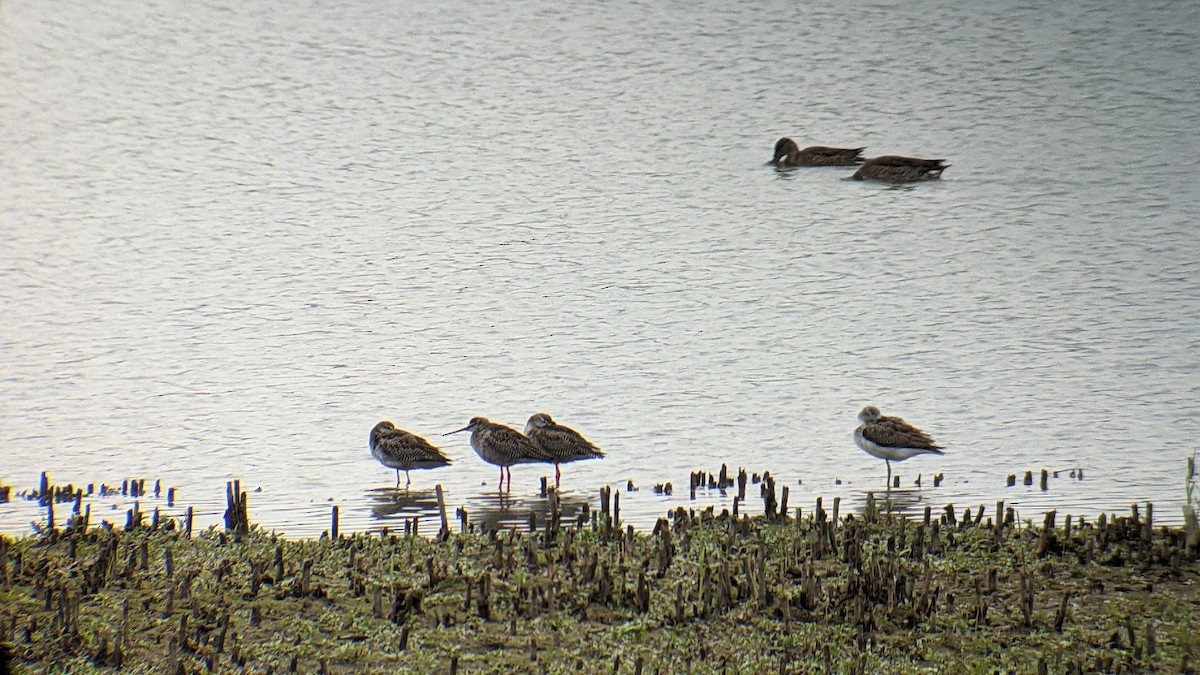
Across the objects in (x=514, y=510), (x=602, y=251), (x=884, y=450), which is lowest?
(x=514, y=510)

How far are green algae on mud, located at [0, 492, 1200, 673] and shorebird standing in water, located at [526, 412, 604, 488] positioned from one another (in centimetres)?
290

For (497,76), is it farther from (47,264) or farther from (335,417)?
(335,417)

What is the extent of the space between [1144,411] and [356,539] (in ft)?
27.9

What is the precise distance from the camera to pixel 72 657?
7785 millimetres

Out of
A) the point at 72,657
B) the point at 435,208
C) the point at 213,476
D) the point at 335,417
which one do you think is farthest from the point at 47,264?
the point at 72,657

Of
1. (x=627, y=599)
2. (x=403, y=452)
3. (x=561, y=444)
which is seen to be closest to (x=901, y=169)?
(x=561, y=444)

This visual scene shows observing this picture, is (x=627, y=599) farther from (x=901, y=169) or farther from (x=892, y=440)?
(x=901, y=169)

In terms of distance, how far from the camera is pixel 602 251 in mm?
23438

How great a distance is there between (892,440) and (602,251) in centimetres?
1119

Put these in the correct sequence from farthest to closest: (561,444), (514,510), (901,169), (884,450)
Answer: (901,169)
(561,444)
(884,450)
(514,510)

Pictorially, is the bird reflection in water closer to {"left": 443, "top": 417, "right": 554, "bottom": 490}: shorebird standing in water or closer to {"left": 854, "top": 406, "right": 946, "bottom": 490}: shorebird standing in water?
{"left": 443, "top": 417, "right": 554, "bottom": 490}: shorebird standing in water

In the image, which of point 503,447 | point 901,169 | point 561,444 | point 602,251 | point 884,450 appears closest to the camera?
point 884,450

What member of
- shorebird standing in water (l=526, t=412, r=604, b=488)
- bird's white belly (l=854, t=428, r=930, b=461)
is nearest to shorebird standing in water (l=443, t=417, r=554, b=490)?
shorebird standing in water (l=526, t=412, r=604, b=488)

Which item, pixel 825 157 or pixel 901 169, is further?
pixel 825 157
